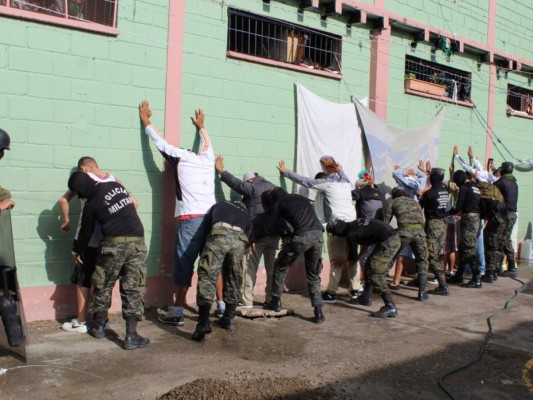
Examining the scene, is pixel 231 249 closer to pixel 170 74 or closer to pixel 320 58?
pixel 170 74

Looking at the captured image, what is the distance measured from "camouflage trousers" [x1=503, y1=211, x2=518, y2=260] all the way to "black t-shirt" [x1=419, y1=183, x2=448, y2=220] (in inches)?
75.4

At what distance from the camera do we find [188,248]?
22.4ft

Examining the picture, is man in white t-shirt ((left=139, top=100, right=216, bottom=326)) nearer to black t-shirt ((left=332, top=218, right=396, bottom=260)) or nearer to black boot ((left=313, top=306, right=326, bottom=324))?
black boot ((left=313, top=306, right=326, bottom=324))

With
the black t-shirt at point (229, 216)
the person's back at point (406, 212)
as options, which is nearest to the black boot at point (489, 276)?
the person's back at point (406, 212)

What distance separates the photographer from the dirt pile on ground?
4.34 meters

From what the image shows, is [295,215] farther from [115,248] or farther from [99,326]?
[99,326]

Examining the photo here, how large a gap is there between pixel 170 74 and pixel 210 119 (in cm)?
78

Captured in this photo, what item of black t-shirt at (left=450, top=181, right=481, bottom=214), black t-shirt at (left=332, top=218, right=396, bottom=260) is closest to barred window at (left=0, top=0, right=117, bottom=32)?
black t-shirt at (left=332, top=218, right=396, bottom=260)

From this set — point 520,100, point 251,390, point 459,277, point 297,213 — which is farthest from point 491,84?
point 251,390

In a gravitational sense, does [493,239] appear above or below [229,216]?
below

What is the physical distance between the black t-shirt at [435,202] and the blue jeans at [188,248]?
4.08m

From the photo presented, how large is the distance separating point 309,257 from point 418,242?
2148 millimetres

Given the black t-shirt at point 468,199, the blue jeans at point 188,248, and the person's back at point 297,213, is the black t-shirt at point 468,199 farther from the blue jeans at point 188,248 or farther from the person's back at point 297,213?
the blue jeans at point 188,248

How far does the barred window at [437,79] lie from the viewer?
10.4 metres
